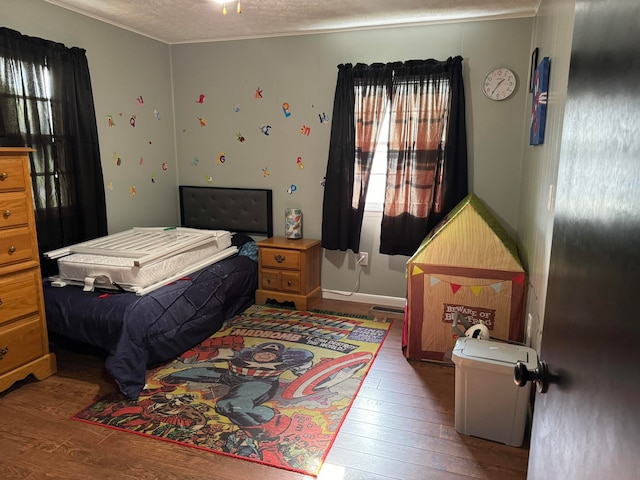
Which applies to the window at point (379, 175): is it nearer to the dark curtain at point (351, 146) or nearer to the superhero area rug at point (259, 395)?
the dark curtain at point (351, 146)

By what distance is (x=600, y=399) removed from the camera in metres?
0.64

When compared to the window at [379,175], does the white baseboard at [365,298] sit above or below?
below

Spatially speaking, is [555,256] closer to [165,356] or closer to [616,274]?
[616,274]

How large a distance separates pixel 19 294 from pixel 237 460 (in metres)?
1.58

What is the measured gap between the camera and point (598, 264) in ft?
2.21

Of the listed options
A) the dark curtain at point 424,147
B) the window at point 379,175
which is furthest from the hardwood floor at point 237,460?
the window at point 379,175

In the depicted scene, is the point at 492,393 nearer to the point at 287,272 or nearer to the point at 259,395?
the point at 259,395

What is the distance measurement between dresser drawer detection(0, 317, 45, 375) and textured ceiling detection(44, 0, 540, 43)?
7.30 feet

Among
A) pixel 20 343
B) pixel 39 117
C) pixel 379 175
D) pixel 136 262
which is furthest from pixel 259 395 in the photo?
pixel 39 117

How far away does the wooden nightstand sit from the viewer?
3.91m

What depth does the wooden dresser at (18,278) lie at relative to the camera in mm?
2420

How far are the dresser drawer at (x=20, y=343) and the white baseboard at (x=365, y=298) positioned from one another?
2382 millimetres

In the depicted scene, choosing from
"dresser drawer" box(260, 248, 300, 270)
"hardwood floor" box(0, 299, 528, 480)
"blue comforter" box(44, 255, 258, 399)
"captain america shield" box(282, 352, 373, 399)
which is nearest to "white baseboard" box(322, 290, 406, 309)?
"dresser drawer" box(260, 248, 300, 270)

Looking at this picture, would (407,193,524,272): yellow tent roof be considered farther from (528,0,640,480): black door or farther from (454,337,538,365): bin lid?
(528,0,640,480): black door
